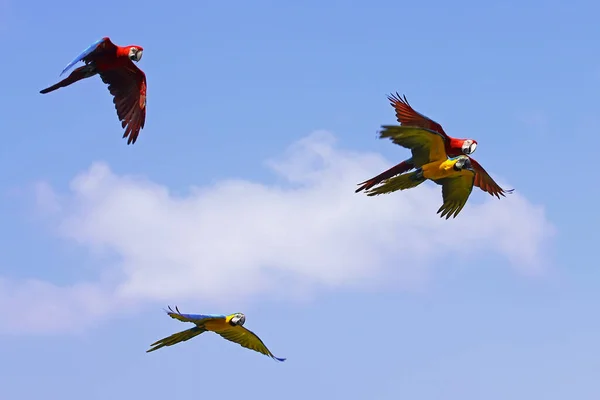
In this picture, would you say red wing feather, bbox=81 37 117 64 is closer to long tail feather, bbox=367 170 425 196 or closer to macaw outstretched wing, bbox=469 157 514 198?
long tail feather, bbox=367 170 425 196

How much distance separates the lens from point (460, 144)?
55.5 ft

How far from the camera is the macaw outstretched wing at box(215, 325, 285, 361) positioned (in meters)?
16.8

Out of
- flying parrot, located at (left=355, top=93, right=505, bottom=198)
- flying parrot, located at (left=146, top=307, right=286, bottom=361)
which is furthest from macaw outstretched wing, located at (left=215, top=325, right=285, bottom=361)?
flying parrot, located at (left=355, top=93, right=505, bottom=198)

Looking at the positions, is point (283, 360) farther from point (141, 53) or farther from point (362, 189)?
point (141, 53)

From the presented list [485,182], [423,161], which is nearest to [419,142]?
[423,161]

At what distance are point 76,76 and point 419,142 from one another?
547cm

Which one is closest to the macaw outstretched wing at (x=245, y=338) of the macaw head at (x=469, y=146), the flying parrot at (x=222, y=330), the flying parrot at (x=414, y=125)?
the flying parrot at (x=222, y=330)

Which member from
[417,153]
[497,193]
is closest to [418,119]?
[417,153]

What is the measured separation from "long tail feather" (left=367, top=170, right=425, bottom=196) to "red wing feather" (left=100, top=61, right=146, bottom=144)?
3.97 m

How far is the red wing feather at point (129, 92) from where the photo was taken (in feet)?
55.2

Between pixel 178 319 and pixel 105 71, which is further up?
pixel 105 71

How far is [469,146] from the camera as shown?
16953 mm

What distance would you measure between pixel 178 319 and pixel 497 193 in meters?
6.95

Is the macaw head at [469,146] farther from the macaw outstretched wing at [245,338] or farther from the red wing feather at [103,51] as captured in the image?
the red wing feather at [103,51]
